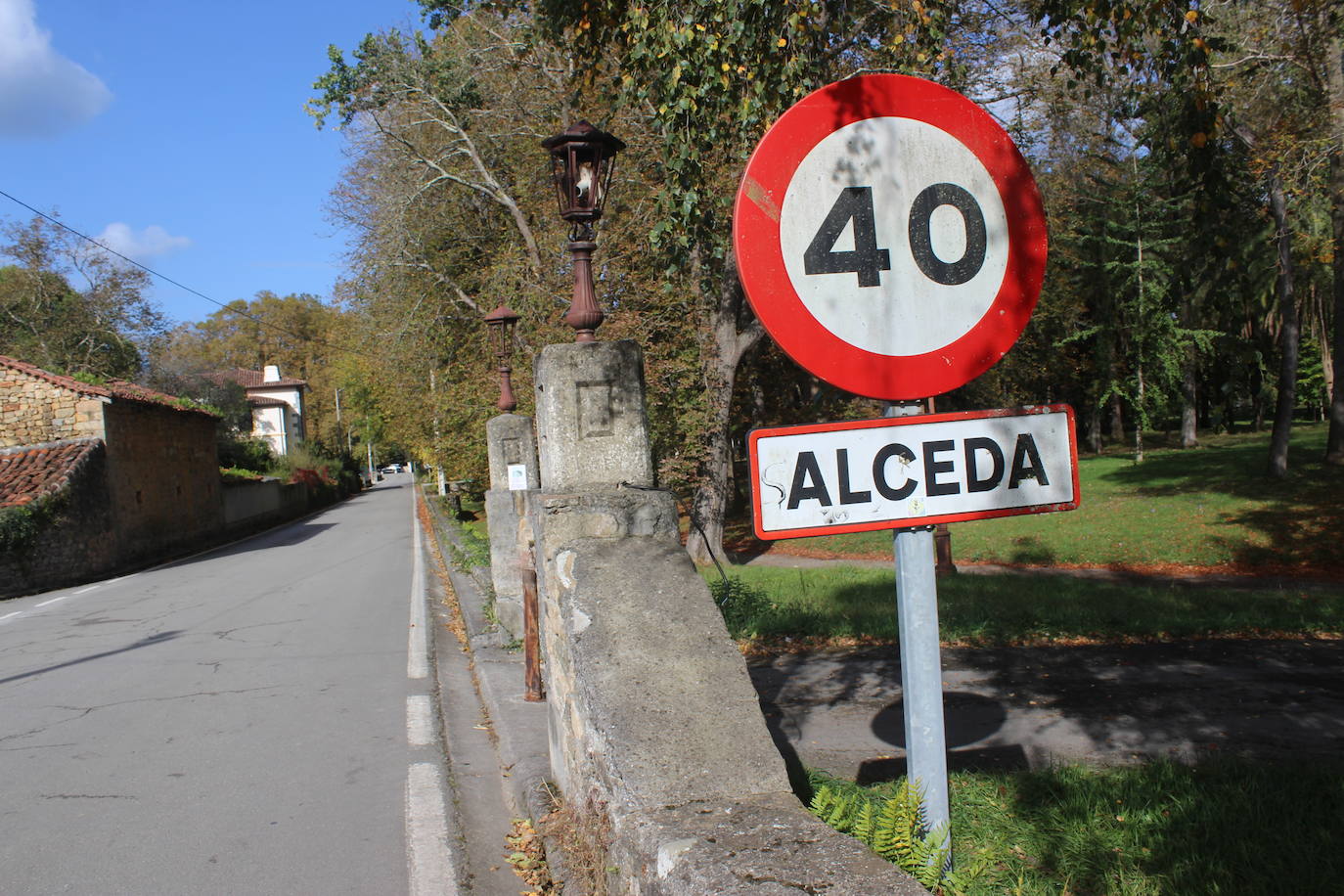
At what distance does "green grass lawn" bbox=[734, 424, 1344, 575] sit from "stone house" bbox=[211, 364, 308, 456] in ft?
202

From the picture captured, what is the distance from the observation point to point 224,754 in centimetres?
637

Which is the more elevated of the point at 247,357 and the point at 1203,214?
the point at 247,357

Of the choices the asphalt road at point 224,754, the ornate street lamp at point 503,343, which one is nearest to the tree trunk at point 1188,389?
the ornate street lamp at point 503,343

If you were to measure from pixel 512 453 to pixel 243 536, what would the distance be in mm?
27171

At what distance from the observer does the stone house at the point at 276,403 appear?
76.8 m

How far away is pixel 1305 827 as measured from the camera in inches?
147

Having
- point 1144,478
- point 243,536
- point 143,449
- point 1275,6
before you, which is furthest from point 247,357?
point 1275,6

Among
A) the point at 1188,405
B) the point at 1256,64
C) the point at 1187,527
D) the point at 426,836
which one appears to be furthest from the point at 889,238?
the point at 1188,405

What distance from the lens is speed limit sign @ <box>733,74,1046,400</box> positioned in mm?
2193

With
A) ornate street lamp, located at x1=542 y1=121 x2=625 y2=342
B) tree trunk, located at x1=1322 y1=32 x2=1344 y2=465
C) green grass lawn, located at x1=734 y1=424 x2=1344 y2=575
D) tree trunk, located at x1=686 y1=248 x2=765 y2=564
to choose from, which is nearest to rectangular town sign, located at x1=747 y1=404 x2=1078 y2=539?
ornate street lamp, located at x1=542 y1=121 x2=625 y2=342

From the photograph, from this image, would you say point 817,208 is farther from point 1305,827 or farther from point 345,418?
point 345,418

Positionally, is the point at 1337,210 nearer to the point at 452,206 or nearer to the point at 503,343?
the point at 503,343

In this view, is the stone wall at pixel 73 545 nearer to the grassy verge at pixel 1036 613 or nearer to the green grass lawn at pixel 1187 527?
the green grass lawn at pixel 1187 527

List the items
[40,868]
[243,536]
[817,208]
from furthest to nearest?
[243,536], [40,868], [817,208]
